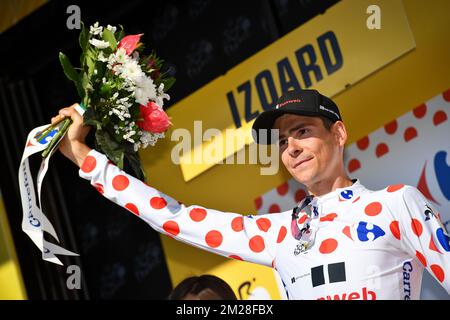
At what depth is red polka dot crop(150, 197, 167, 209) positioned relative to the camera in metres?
2.98

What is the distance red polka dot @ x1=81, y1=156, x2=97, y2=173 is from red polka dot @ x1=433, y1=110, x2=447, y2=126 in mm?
1689

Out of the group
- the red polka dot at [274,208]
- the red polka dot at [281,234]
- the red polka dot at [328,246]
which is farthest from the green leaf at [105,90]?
the red polka dot at [274,208]

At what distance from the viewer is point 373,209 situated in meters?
2.76

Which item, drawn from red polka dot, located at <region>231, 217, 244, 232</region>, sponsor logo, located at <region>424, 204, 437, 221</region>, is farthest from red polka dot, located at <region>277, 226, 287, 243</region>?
sponsor logo, located at <region>424, 204, 437, 221</region>

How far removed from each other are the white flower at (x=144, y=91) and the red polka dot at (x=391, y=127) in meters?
1.46

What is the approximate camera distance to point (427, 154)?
4.02m

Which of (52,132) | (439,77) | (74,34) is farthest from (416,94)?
(74,34)

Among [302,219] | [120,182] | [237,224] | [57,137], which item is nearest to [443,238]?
[302,219]

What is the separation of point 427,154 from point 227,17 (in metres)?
1.53

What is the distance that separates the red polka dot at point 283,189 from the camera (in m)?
4.42

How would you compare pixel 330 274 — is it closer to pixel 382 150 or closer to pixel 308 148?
pixel 308 148

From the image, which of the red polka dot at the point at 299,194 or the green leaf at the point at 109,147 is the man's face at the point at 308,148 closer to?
the green leaf at the point at 109,147
